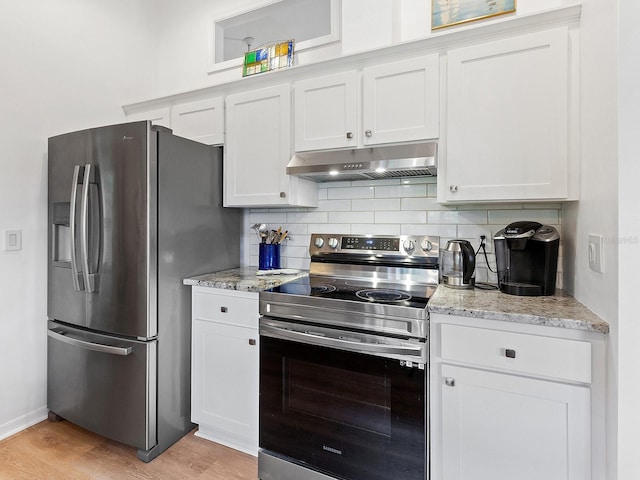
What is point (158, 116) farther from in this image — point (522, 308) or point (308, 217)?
point (522, 308)

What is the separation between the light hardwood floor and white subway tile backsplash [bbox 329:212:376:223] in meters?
1.49

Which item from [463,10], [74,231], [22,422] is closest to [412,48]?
[463,10]

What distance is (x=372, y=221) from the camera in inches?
86.3

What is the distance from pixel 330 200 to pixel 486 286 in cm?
109

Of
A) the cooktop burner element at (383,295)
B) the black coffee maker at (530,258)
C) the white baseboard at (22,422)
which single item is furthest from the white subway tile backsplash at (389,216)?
the white baseboard at (22,422)

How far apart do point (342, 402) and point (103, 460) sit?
138cm

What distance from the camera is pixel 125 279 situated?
185 centimetres

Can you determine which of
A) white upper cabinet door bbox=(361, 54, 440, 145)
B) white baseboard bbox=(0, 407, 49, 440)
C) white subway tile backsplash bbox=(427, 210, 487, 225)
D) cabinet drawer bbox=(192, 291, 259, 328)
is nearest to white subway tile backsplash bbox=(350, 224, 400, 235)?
white subway tile backsplash bbox=(427, 210, 487, 225)

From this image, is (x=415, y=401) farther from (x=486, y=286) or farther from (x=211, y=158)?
(x=211, y=158)

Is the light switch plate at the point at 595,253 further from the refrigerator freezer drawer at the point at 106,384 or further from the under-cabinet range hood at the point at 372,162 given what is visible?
the refrigerator freezer drawer at the point at 106,384

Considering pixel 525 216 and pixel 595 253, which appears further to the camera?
pixel 525 216

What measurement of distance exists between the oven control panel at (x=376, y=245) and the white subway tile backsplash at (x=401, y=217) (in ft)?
0.36

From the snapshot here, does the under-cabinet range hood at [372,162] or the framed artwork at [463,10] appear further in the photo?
the framed artwork at [463,10]

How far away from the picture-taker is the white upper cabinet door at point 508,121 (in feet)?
4.85
